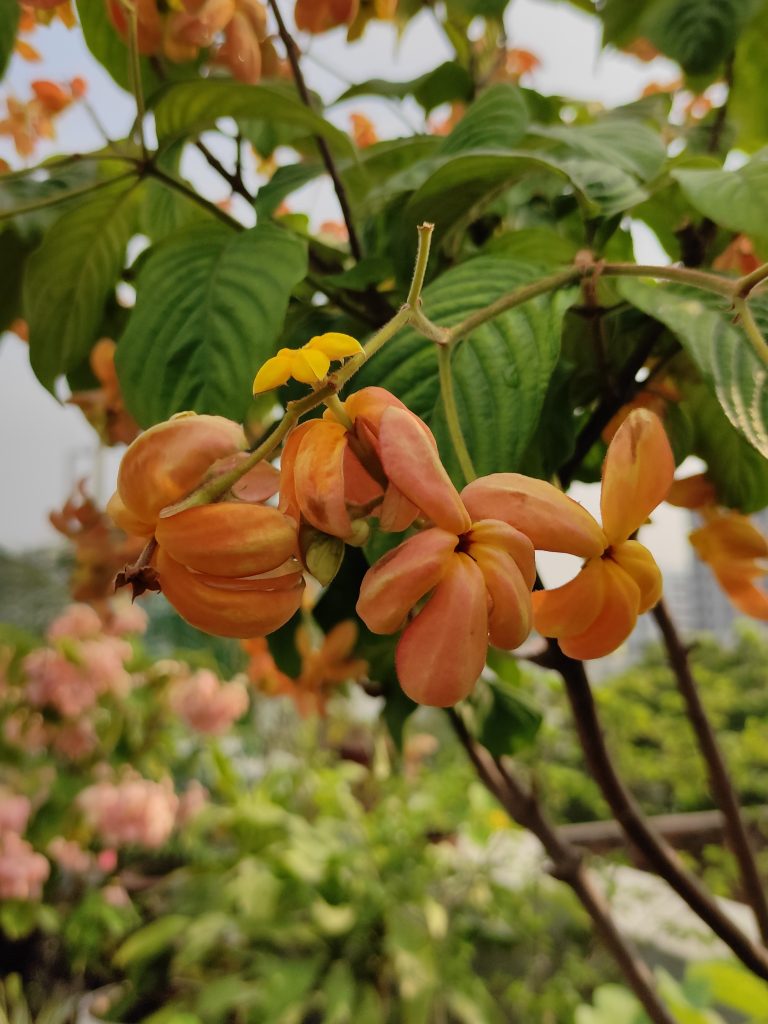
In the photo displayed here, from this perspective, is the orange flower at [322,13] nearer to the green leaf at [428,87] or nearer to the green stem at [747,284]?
the green leaf at [428,87]

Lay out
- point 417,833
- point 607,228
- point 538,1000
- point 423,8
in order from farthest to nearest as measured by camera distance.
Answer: point 417,833
point 538,1000
point 423,8
point 607,228

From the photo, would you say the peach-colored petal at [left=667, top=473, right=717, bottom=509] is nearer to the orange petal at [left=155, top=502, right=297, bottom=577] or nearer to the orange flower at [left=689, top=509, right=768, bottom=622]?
the orange flower at [left=689, top=509, right=768, bottom=622]

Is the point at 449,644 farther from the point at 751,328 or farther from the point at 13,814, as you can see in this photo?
the point at 13,814

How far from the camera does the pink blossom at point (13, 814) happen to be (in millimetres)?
1430

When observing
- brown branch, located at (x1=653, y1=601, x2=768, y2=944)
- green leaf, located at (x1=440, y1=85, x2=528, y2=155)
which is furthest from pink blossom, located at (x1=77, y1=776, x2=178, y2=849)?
green leaf, located at (x1=440, y1=85, x2=528, y2=155)

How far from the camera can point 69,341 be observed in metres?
0.32

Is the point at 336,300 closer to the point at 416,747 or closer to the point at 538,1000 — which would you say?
the point at 538,1000

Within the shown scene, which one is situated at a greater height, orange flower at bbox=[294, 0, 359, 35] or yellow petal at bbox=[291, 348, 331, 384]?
orange flower at bbox=[294, 0, 359, 35]

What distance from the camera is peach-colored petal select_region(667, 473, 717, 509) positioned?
30 centimetres

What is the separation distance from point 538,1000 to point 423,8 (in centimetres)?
162

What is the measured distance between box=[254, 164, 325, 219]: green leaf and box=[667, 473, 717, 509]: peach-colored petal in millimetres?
204

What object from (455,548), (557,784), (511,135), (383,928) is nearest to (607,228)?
(511,135)

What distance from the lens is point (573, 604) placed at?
160 mm

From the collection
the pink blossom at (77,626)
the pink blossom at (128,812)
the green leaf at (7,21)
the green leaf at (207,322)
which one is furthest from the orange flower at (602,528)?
the pink blossom at (77,626)
